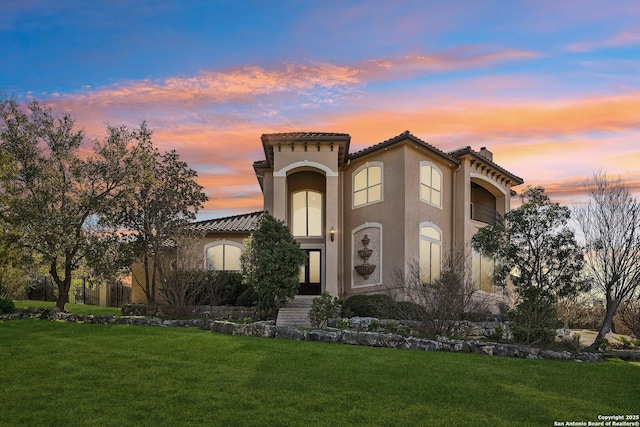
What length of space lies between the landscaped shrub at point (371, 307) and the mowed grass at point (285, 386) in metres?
6.70

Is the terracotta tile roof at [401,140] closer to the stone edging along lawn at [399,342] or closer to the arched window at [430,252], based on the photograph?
the arched window at [430,252]

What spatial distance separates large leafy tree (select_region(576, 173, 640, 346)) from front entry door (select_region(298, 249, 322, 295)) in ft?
40.0

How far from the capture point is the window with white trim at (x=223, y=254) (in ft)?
105

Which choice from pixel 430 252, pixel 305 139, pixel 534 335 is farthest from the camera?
pixel 430 252

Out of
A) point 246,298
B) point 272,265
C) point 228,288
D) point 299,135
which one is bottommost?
point 246,298

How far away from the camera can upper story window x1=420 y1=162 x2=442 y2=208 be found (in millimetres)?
28814

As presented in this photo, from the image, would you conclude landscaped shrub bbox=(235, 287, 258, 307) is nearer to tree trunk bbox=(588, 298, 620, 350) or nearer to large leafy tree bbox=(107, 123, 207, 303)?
large leafy tree bbox=(107, 123, 207, 303)

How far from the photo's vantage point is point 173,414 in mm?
11578

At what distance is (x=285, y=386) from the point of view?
1312 centimetres

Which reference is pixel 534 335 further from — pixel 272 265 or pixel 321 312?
pixel 272 265

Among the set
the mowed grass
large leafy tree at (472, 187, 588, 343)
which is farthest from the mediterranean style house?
the mowed grass

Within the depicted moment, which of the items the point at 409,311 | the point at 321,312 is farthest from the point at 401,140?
the point at 321,312

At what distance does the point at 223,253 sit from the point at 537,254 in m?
15.5

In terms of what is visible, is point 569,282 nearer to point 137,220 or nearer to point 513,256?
point 513,256
